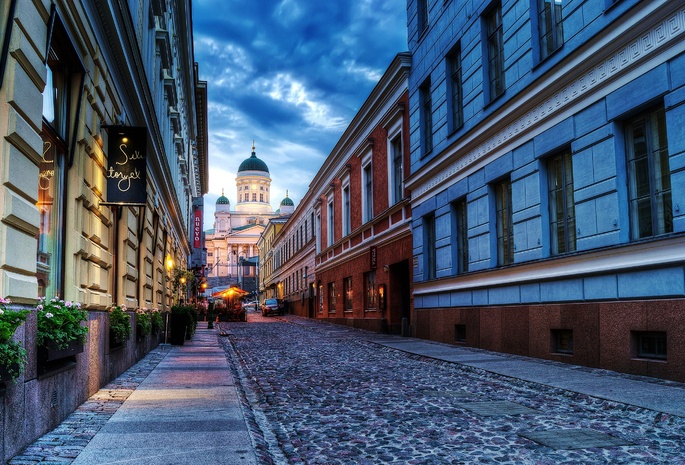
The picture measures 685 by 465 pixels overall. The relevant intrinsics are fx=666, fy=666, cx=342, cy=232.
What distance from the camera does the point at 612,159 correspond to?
10.6 m

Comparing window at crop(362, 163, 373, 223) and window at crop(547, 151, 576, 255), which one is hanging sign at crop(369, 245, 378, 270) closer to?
window at crop(362, 163, 373, 223)

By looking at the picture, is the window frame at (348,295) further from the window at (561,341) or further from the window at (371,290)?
the window at (561,341)

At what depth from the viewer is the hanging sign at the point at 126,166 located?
956cm

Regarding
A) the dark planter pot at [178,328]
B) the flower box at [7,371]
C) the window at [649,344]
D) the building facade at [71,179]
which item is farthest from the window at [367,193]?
the flower box at [7,371]

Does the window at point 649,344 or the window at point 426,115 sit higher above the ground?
the window at point 426,115

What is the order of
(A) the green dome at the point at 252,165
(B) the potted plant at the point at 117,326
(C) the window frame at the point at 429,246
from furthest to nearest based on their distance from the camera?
(A) the green dome at the point at 252,165, (C) the window frame at the point at 429,246, (B) the potted plant at the point at 117,326

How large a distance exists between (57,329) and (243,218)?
136 metres

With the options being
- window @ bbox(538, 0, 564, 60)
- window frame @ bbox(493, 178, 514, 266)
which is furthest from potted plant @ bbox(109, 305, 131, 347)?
window @ bbox(538, 0, 564, 60)

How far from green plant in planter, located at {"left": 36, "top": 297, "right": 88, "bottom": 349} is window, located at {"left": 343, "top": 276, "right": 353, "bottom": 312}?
Result: 25.0m

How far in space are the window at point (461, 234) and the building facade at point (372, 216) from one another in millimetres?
3829

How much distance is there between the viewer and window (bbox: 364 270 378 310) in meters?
26.5

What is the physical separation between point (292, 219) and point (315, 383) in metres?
45.8

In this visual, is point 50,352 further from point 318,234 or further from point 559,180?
point 318,234

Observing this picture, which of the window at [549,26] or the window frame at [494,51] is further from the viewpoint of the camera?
the window frame at [494,51]
